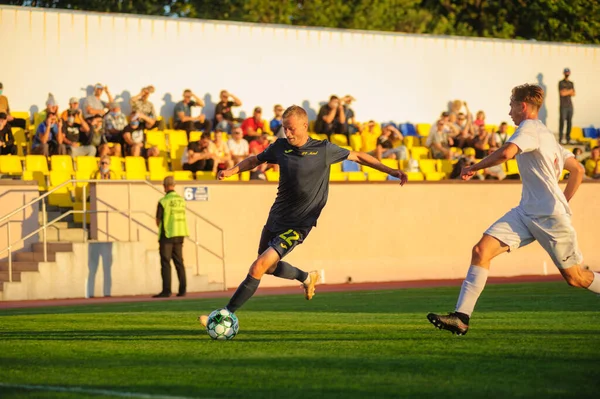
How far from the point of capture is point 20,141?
79.0 ft

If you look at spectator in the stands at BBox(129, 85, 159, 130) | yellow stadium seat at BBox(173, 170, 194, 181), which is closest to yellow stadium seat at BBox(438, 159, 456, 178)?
yellow stadium seat at BBox(173, 170, 194, 181)

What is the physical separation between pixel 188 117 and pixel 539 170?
17.5 metres

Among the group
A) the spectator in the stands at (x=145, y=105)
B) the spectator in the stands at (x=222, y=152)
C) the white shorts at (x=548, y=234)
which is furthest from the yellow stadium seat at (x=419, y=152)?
the white shorts at (x=548, y=234)

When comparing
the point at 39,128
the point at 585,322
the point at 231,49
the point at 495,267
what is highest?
the point at 231,49

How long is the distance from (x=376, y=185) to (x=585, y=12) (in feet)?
73.4

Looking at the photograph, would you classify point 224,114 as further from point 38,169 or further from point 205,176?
point 38,169

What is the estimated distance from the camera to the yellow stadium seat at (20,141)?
78.3ft

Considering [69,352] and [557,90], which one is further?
[557,90]

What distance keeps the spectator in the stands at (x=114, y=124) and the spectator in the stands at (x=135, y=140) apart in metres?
0.16

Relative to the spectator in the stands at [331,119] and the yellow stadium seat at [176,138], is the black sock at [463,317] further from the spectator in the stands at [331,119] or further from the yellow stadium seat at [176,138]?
the spectator in the stands at [331,119]

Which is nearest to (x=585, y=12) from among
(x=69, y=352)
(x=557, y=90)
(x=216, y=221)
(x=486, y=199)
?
(x=557, y=90)

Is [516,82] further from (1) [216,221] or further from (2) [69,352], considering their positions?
(2) [69,352]

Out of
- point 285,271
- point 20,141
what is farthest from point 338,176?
point 285,271

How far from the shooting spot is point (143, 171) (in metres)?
24.1
